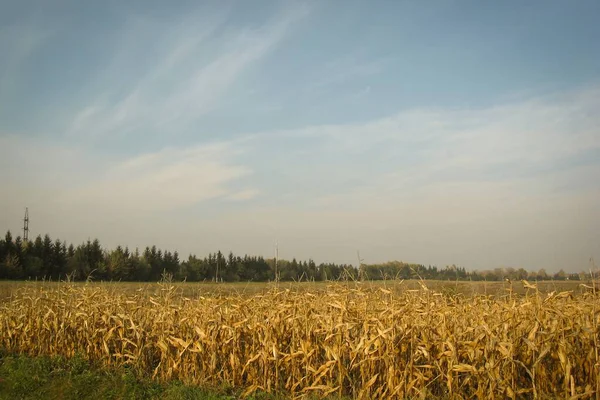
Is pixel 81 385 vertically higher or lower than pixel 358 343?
lower

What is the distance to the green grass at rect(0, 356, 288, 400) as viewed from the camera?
28.2 ft

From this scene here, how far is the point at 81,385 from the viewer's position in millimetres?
9484

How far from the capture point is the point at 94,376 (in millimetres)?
9984

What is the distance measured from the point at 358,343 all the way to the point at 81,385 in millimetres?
6459

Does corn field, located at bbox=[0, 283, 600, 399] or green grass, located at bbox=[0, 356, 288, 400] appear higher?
corn field, located at bbox=[0, 283, 600, 399]

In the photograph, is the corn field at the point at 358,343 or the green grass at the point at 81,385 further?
the green grass at the point at 81,385

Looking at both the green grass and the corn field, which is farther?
the green grass

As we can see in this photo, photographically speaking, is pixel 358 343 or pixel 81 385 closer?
pixel 358 343

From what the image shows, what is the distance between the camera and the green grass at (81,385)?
28.2 ft

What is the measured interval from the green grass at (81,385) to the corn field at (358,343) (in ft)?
1.46

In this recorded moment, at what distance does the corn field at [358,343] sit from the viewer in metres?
6.97

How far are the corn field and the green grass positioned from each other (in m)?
0.44

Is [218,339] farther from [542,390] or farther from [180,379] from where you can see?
[542,390]

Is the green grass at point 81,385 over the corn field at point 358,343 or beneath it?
beneath
